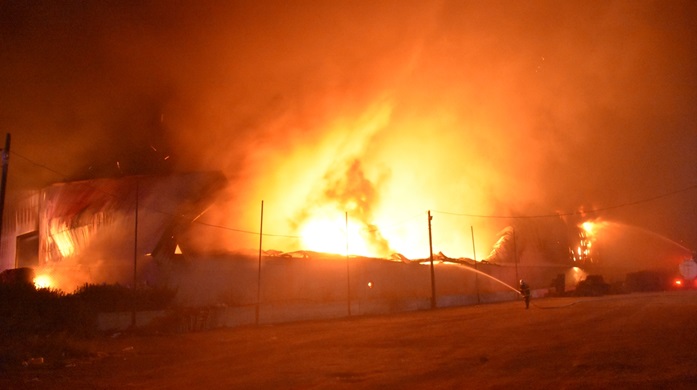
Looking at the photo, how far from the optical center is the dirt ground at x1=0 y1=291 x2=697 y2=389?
1050 cm

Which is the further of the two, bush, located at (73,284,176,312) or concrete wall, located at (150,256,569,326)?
concrete wall, located at (150,256,569,326)

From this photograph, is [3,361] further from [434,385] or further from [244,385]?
[434,385]

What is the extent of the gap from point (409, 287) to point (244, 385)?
3538 centimetres

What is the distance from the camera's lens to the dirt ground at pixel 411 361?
10.5 m

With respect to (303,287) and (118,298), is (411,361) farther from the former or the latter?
(303,287)

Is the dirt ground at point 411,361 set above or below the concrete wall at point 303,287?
below

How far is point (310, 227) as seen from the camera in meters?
45.5

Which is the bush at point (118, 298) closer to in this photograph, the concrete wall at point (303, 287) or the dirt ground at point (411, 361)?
the concrete wall at point (303, 287)

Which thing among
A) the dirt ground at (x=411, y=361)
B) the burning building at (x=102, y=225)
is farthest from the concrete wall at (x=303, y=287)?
the dirt ground at (x=411, y=361)

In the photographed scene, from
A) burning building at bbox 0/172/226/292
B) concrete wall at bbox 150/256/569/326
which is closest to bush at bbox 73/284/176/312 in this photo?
concrete wall at bbox 150/256/569/326

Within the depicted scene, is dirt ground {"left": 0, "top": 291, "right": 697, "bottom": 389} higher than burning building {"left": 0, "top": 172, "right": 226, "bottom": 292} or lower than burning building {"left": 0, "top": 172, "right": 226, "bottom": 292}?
lower

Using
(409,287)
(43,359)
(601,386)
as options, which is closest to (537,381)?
(601,386)

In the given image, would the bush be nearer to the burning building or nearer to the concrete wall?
the concrete wall

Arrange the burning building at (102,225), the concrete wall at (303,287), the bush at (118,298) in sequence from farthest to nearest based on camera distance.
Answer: the burning building at (102,225) < the concrete wall at (303,287) < the bush at (118,298)
